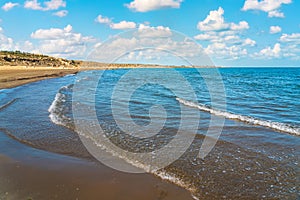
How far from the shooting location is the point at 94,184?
5.33m

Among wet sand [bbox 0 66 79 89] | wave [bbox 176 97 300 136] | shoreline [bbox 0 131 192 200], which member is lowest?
shoreline [bbox 0 131 192 200]

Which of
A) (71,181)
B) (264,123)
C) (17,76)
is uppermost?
(17,76)

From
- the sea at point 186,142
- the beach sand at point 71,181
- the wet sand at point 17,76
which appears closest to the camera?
the beach sand at point 71,181

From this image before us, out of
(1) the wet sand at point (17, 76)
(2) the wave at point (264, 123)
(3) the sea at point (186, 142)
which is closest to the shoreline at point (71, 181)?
(3) the sea at point (186, 142)

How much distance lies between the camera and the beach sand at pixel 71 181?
192 inches

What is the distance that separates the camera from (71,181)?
17.8ft

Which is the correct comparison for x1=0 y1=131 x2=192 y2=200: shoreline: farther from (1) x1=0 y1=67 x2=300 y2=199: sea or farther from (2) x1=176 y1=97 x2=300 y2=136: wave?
(2) x1=176 y1=97 x2=300 y2=136: wave

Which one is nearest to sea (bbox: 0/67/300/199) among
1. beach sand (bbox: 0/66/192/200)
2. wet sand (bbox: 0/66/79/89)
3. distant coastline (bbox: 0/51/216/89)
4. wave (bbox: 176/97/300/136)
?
wave (bbox: 176/97/300/136)

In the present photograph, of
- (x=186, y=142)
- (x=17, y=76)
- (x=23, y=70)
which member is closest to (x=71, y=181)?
(x=186, y=142)

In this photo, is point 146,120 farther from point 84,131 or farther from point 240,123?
point 240,123

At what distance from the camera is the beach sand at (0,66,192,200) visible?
4.88 m

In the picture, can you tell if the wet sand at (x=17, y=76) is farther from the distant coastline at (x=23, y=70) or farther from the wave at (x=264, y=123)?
the wave at (x=264, y=123)

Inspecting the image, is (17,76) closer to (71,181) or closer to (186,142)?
(186,142)

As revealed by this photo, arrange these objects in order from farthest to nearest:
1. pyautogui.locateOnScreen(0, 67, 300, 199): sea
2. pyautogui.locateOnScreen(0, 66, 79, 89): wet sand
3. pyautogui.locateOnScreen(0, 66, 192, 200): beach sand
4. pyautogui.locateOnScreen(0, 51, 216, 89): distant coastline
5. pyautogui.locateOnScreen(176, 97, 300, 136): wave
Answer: pyautogui.locateOnScreen(0, 51, 216, 89): distant coastline, pyautogui.locateOnScreen(0, 66, 79, 89): wet sand, pyautogui.locateOnScreen(176, 97, 300, 136): wave, pyautogui.locateOnScreen(0, 67, 300, 199): sea, pyautogui.locateOnScreen(0, 66, 192, 200): beach sand
